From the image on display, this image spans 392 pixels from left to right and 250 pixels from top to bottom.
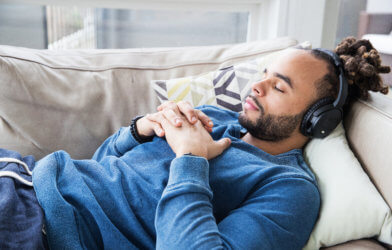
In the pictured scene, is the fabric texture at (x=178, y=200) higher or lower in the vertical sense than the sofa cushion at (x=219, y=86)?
lower

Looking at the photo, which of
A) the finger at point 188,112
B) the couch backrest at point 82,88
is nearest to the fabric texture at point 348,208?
the finger at point 188,112

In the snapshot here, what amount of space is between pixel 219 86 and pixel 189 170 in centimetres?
61

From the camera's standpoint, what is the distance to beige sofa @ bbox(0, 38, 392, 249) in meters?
1.37

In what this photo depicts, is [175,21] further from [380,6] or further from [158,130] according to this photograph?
[380,6]

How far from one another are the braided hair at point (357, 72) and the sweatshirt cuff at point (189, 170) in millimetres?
492

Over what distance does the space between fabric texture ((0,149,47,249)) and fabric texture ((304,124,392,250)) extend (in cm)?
66

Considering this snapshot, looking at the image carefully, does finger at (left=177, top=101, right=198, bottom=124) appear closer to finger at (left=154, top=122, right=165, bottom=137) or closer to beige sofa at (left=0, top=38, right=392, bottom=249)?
finger at (left=154, top=122, right=165, bottom=137)

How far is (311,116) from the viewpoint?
1153 mm

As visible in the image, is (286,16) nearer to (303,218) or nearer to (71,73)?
(71,73)

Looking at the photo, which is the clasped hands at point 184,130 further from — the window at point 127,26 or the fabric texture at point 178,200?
the window at point 127,26

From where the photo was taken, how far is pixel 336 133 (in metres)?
1.16

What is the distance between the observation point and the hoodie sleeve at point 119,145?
1.23m

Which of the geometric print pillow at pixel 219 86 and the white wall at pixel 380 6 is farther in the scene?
the white wall at pixel 380 6

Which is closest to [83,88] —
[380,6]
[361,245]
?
[361,245]
